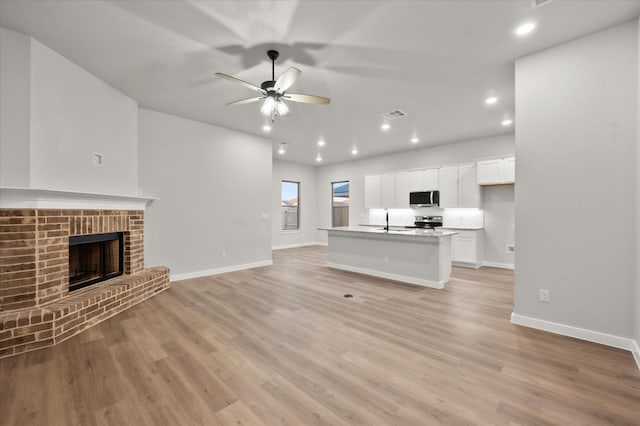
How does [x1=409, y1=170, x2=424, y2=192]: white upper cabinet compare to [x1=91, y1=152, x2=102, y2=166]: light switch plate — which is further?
[x1=409, y1=170, x2=424, y2=192]: white upper cabinet

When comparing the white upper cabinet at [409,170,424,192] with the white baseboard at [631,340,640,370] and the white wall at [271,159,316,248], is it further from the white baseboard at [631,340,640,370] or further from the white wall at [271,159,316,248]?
the white baseboard at [631,340,640,370]

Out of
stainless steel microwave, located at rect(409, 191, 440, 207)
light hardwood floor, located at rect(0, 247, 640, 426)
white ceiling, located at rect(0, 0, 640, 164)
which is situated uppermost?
white ceiling, located at rect(0, 0, 640, 164)

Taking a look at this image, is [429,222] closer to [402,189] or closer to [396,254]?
[402,189]

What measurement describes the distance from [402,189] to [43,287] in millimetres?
7178

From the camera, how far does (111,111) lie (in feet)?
12.3

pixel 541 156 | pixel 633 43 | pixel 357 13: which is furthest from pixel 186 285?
pixel 633 43

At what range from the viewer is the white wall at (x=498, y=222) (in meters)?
6.05

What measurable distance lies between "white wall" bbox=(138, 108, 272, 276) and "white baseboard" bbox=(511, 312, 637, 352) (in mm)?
4926

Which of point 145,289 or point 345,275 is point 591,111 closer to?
point 345,275

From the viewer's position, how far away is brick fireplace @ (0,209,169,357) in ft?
8.19

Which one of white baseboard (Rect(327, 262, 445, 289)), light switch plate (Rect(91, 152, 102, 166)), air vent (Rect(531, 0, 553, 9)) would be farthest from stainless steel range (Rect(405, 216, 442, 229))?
light switch plate (Rect(91, 152, 102, 166))

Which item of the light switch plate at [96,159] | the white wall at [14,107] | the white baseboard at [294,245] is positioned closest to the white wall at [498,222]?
the white baseboard at [294,245]

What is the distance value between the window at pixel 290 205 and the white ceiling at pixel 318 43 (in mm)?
4981

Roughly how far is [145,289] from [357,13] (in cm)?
436
